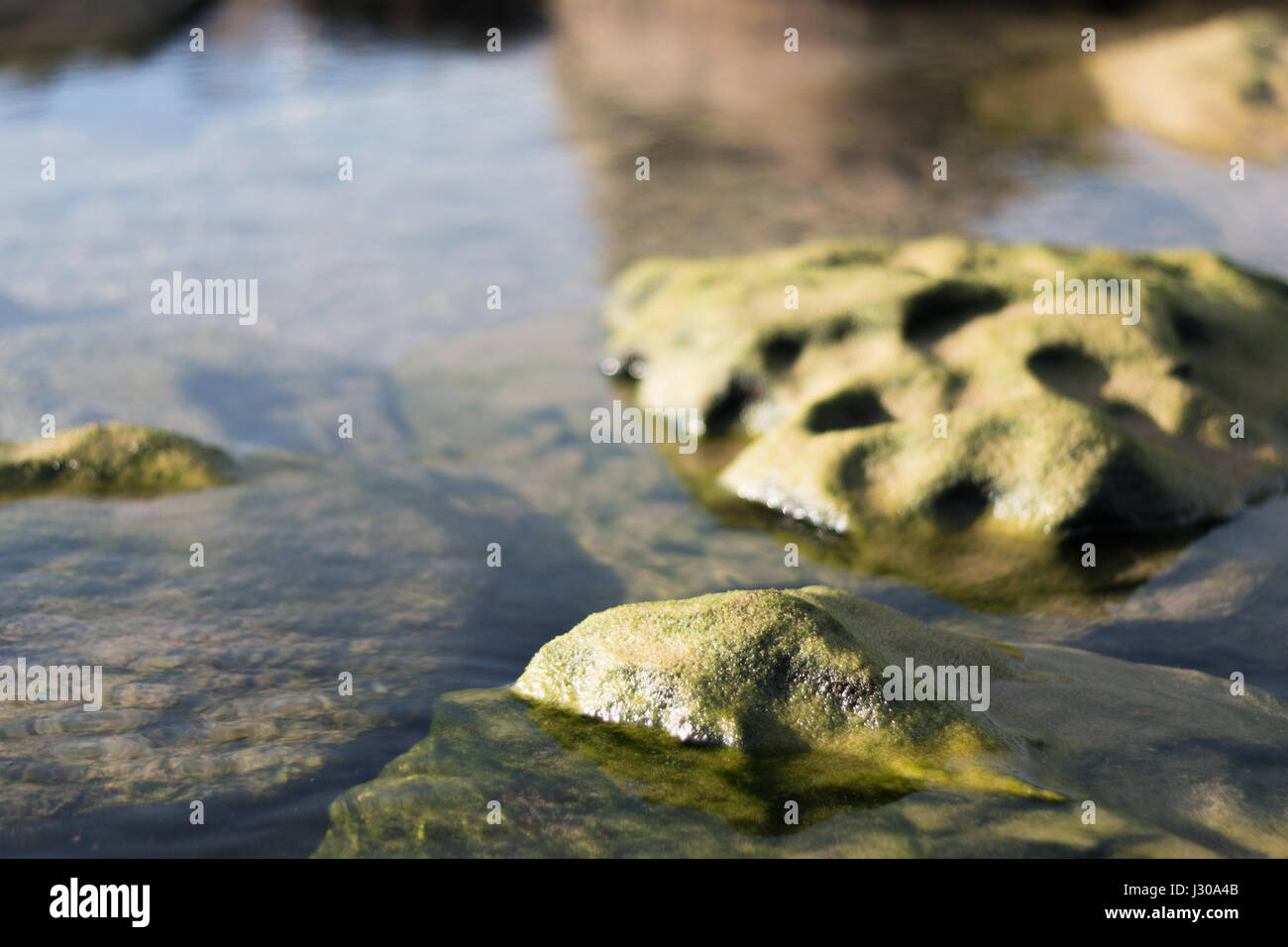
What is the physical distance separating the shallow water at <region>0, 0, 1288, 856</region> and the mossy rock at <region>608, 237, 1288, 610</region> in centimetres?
53

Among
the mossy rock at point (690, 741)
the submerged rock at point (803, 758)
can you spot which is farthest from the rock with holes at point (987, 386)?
the mossy rock at point (690, 741)

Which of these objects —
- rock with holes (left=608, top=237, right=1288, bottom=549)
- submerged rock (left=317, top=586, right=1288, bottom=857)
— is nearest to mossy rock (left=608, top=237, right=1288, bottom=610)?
rock with holes (left=608, top=237, right=1288, bottom=549)

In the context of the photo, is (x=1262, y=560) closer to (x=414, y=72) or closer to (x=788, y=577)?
(x=788, y=577)

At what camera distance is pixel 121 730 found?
208 inches

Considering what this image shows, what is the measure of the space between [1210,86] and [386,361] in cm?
1431

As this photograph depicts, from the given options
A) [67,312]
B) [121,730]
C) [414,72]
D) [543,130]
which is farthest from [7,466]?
[414,72]

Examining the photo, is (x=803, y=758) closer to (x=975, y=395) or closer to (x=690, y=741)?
(x=690, y=741)

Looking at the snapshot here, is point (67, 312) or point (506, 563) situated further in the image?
point (67, 312)

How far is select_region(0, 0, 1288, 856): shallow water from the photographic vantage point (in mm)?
5617

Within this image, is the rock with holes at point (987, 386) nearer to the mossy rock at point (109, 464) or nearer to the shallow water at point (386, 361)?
the shallow water at point (386, 361)

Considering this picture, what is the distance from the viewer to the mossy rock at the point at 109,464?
7.79 meters
